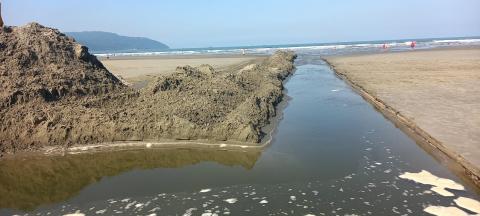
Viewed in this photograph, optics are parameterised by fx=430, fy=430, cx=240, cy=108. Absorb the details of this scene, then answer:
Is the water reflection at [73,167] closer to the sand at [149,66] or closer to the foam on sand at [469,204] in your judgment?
the foam on sand at [469,204]

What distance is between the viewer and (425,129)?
11242mm

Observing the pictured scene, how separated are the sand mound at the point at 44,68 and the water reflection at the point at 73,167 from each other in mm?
2611

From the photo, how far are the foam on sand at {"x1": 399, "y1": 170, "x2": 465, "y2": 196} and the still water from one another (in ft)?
0.45

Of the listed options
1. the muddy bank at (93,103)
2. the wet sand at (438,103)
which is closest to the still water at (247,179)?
the wet sand at (438,103)

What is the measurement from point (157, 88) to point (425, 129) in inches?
310

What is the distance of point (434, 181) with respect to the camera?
7.85 meters

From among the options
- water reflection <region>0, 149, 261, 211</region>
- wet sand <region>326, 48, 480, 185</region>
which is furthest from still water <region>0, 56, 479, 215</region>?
wet sand <region>326, 48, 480, 185</region>

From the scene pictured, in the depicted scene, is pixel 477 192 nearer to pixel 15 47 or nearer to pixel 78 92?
pixel 78 92

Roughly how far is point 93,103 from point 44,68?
241 cm

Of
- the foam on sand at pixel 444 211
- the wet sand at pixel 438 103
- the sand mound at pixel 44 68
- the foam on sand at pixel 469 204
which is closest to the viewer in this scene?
the foam on sand at pixel 444 211

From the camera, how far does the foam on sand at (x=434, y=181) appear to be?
7488 mm

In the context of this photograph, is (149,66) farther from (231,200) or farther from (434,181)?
(434,181)

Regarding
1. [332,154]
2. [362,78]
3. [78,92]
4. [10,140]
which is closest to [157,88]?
[78,92]

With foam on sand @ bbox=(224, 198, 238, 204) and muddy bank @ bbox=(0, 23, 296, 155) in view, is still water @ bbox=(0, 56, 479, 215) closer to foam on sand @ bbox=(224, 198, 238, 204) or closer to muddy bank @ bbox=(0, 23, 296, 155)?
foam on sand @ bbox=(224, 198, 238, 204)
